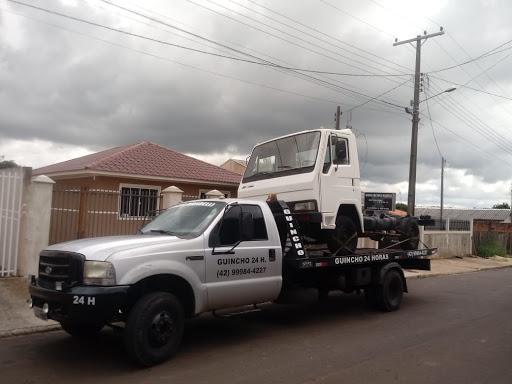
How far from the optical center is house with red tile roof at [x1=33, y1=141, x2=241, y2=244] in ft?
36.0

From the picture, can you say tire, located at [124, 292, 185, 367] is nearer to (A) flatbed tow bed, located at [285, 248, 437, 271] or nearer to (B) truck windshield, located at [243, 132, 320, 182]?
(A) flatbed tow bed, located at [285, 248, 437, 271]

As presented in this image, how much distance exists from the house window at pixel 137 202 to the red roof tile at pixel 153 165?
742 mm

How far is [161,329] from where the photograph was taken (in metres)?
5.23

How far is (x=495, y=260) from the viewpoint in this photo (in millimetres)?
22531

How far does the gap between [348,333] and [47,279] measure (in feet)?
14.3

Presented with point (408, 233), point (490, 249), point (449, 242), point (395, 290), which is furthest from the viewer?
point (490, 249)

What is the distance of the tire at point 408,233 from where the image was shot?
1005cm

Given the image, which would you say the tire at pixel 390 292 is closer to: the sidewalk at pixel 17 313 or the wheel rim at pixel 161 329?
the wheel rim at pixel 161 329

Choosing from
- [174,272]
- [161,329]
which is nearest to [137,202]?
[174,272]

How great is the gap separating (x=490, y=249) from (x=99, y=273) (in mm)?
23552

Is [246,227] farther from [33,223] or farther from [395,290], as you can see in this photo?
[33,223]

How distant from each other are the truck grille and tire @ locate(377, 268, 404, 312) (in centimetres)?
570

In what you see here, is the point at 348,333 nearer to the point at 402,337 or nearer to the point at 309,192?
the point at 402,337

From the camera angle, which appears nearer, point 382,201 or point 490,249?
point 490,249
